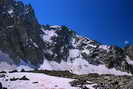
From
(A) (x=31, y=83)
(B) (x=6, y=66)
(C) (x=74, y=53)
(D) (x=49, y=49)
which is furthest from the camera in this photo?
(C) (x=74, y=53)

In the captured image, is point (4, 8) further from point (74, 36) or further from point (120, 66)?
point (120, 66)

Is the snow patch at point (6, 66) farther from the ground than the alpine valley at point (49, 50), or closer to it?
closer to it

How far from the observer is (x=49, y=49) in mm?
165000

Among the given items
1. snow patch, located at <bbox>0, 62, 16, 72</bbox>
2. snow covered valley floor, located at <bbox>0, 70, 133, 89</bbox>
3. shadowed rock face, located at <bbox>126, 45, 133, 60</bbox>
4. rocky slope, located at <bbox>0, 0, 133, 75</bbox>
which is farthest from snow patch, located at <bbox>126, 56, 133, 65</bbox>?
snow covered valley floor, located at <bbox>0, 70, 133, 89</bbox>

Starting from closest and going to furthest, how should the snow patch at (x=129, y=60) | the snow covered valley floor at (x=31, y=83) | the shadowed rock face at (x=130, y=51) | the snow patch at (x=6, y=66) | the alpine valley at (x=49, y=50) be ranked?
1. the snow covered valley floor at (x=31, y=83)
2. the snow patch at (x=6, y=66)
3. the alpine valley at (x=49, y=50)
4. the snow patch at (x=129, y=60)
5. the shadowed rock face at (x=130, y=51)

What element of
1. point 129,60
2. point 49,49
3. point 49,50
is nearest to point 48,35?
point 49,49

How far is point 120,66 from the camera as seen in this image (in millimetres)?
Result: 166375

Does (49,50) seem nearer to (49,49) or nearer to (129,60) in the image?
(49,49)

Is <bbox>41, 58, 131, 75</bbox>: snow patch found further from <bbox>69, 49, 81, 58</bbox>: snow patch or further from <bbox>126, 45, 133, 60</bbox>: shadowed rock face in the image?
<bbox>126, 45, 133, 60</bbox>: shadowed rock face

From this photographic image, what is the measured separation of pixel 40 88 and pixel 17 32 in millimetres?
116962

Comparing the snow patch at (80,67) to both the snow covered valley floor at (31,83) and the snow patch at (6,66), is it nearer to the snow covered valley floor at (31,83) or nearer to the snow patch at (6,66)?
the snow patch at (6,66)

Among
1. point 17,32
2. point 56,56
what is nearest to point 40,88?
point 17,32

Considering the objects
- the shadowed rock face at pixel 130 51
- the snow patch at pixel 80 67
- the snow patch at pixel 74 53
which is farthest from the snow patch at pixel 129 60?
the snow patch at pixel 74 53

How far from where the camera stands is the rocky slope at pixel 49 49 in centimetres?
13300
